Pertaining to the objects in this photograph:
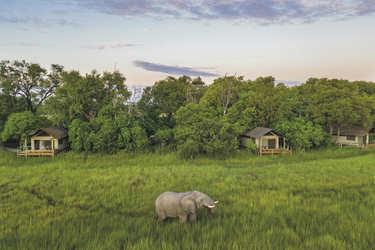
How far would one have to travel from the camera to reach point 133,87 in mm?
25484

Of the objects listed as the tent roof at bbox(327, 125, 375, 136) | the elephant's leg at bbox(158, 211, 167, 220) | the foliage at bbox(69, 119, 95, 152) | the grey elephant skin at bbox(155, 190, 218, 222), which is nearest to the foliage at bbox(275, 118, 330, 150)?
the tent roof at bbox(327, 125, 375, 136)

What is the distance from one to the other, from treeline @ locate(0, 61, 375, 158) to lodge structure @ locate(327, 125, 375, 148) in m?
2.42

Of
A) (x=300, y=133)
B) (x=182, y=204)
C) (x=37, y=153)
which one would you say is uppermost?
(x=300, y=133)

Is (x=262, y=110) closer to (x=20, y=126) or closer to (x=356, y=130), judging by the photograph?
(x=356, y=130)

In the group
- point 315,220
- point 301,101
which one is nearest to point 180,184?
point 315,220

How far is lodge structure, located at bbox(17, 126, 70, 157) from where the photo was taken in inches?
976

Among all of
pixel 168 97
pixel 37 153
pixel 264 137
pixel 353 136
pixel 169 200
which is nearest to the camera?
pixel 169 200

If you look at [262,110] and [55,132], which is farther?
[262,110]

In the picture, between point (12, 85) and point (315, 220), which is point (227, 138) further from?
point (12, 85)

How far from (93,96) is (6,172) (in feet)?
45.1

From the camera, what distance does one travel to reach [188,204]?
678 centimetres

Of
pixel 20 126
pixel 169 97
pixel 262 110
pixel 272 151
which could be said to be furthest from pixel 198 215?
pixel 169 97

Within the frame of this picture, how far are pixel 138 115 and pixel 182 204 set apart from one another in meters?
21.8

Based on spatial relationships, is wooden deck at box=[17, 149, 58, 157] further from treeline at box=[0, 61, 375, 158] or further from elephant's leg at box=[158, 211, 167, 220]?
elephant's leg at box=[158, 211, 167, 220]
